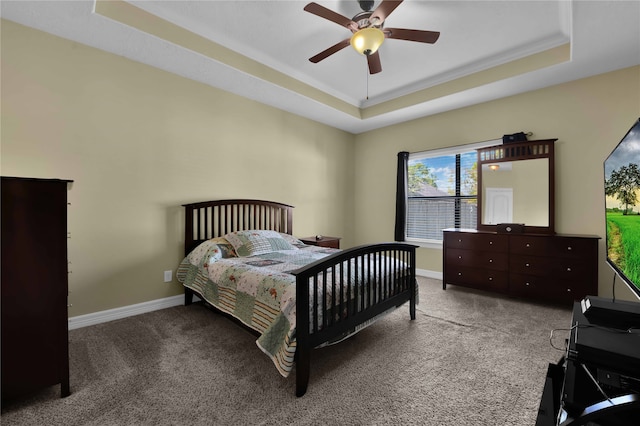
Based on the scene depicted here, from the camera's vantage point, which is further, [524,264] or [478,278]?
[478,278]

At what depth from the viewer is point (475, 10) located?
243cm

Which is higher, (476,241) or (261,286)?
(476,241)

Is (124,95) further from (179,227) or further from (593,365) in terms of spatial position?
(593,365)

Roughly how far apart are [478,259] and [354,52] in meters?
2.88

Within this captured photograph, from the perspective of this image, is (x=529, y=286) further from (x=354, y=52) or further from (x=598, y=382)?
(x=354, y=52)

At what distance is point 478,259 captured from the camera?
3525mm

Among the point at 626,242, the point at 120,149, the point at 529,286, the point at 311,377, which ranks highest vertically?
the point at 120,149

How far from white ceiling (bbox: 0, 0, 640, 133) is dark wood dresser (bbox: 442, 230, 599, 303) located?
1.77 meters

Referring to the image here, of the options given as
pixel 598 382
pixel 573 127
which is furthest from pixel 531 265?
pixel 598 382

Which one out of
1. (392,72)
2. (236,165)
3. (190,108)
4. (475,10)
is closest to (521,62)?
(475,10)

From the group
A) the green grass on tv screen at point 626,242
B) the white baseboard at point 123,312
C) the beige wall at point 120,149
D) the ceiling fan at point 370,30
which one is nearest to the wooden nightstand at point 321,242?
the beige wall at point 120,149

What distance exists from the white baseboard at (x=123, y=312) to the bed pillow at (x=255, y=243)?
93cm

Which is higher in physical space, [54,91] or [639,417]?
[54,91]

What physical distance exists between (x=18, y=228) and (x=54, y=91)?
1.70m
